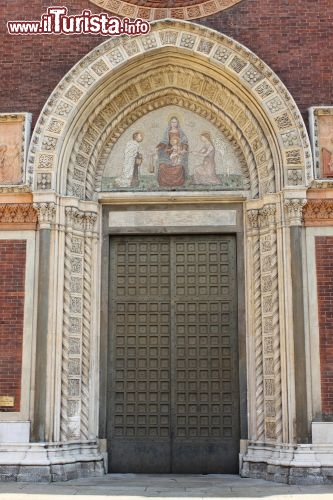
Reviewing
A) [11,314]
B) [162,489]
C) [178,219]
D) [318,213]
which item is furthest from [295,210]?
[11,314]

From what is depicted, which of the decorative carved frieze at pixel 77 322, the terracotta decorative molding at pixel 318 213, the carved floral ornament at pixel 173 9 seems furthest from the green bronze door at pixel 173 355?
the carved floral ornament at pixel 173 9

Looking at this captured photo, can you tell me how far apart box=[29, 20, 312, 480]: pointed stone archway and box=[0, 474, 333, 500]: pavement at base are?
83 centimetres

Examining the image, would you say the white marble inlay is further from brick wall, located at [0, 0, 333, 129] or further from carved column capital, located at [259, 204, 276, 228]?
brick wall, located at [0, 0, 333, 129]

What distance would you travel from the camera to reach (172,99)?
40.4ft

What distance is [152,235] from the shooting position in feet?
39.4

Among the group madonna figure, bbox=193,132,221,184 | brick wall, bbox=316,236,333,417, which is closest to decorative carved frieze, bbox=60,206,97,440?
madonna figure, bbox=193,132,221,184

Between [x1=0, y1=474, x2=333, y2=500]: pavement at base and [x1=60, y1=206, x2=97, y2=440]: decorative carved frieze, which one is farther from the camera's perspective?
[x1=60, y1=206, x2=97, y2=440]: decorative carved frieze

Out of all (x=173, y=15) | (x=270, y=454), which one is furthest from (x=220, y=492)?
(x=173, y=15)

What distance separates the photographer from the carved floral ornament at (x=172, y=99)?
11.2m

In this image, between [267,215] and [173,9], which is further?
[173,9]

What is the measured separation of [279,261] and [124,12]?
4984mm

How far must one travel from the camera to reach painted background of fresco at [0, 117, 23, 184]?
11359mm

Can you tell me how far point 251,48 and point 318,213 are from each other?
9.89ft

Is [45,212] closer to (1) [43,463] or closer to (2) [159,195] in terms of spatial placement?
(2) [159,195]
